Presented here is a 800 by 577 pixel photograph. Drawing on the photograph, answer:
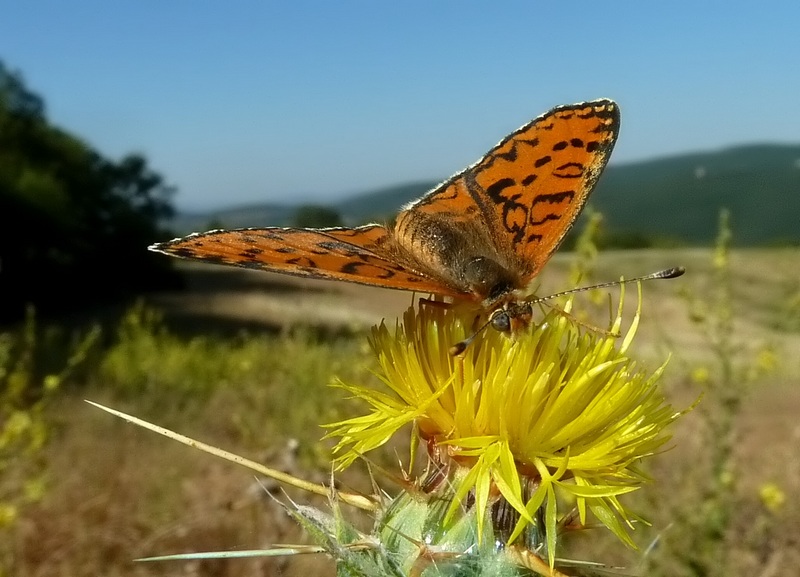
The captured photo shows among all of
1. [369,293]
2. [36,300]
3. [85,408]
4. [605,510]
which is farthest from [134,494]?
[369,293]

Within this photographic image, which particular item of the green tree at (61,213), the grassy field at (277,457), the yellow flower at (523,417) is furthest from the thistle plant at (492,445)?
the green tree at (61,213)

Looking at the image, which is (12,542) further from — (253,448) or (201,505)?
(253,448)

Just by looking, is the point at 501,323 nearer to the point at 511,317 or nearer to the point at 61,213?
the point at 511,317

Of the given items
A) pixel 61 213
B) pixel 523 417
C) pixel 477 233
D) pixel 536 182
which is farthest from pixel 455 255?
pixel 61 213

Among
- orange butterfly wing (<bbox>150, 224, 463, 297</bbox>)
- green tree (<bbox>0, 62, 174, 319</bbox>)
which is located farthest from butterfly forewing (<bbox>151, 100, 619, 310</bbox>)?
green tree (<bbox>0, 62, 174, 319</bbox>)

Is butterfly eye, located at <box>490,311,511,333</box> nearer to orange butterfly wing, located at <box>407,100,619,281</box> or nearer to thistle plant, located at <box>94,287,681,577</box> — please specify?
thistle plant, located at <box>94,287,681,577</box>

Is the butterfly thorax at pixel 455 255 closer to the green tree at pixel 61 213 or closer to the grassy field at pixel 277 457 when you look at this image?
the grassy field at pixel 277 457

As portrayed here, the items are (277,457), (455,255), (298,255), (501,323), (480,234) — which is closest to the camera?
(501,323)

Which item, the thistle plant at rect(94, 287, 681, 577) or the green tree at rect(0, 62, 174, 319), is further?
the green tree at rect(0, 62, 174, 319)
